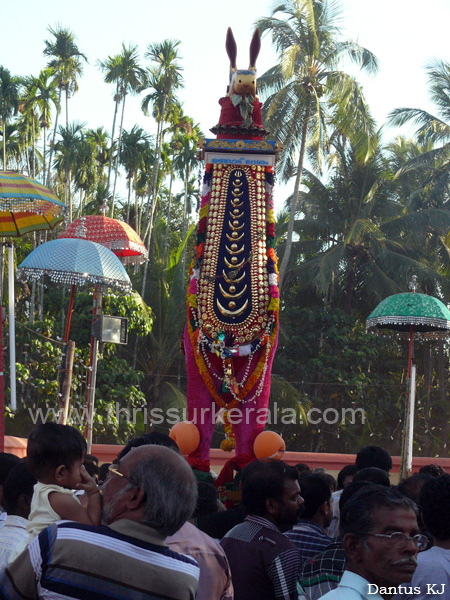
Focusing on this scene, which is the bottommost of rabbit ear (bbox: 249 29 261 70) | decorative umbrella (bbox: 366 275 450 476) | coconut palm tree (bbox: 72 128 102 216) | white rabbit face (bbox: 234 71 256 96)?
decorative umbrella (bbox: 366 275 450 476)

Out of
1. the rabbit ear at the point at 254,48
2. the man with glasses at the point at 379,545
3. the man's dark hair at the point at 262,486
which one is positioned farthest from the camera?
the rabbit ear at the point at 254,48

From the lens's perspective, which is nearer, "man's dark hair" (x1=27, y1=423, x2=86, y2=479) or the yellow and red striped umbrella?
"man's dark hair" (x1=27, y1=423, x2=86, y2=479)

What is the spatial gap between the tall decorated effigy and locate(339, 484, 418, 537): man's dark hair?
4099 mm

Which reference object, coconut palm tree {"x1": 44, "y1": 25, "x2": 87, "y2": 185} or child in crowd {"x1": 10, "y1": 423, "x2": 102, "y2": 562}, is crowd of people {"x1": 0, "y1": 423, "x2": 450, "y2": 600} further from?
coconut palm tree {"x1": 44, "y1": 25, "x2": 87, "y2": 185}

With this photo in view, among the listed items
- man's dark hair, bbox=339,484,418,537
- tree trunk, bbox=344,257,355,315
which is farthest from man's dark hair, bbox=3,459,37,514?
tree trunk, bbox=344,257,355,315

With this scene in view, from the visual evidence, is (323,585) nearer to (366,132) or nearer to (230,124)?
(230,124)

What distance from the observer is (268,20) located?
1691 centimetres

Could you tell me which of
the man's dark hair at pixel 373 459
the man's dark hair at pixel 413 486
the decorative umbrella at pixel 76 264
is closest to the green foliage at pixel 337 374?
the decorative umbrella at pixel 76 264

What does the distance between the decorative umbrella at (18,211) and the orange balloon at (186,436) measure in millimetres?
1323

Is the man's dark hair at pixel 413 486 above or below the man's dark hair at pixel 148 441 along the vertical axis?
below

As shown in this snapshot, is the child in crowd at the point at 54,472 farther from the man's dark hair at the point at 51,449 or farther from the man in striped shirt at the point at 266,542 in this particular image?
the man in striped shirt at the point at 266,542

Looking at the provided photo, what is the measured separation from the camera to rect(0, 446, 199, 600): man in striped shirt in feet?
6.19

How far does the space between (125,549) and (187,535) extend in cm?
58

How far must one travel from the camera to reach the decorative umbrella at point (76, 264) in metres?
7.32
